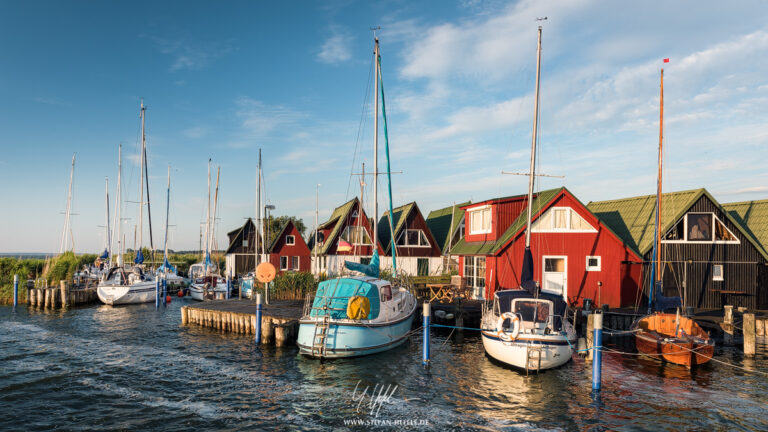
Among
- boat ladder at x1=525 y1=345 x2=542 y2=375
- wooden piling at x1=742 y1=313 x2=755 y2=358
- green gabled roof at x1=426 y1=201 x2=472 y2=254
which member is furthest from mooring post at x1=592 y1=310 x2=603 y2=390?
green gabled roof at x1=426 y1=201 x2=472 y2=254

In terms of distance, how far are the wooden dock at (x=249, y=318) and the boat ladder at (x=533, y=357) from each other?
36.1 feet

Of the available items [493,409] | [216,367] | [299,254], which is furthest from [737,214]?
[299,254]

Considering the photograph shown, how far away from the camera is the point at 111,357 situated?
20.6 meters

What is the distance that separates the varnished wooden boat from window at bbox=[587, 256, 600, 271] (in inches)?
306

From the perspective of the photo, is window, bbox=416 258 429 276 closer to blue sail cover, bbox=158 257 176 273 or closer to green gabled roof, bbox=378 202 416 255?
green gabled roof, bbox=378 202 416 255

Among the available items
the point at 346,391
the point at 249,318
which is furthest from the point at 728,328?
the point at 249,318

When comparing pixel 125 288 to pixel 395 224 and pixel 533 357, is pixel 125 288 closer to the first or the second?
pixel 395 224

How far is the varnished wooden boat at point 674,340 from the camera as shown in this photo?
59.4 ft

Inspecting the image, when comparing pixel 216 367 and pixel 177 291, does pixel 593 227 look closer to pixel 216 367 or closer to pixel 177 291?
pixel 216 367

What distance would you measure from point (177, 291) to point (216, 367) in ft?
105

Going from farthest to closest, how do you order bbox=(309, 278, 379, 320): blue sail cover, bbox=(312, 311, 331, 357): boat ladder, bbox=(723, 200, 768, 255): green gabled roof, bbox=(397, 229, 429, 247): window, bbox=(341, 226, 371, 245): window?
bbox=(341, 226, 371, 245): window, bbox=(397, 229, 429, 247): window, bbox=(723, 200, 768, 255): green gabled roof, bbox=(309, 278, 379, 320): blue sail cover, bbox=(312, 311, 331, 357): boat ladder

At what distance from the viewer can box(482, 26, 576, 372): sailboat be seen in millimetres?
16844

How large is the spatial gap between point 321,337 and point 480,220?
17.0m

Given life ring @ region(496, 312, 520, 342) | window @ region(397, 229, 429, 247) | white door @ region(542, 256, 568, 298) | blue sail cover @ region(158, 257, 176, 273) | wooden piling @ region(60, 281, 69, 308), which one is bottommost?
wooden piling @ region(60, 281, 69, 308)
